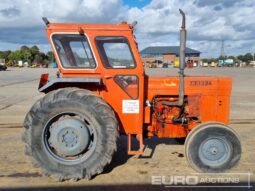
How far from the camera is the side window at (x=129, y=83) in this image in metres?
6.42

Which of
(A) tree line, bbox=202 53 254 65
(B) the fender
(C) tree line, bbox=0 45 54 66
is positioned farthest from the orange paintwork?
(A) tree line, bbox=202 53 254 65

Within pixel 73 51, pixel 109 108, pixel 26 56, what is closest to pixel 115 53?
pixel 73 51

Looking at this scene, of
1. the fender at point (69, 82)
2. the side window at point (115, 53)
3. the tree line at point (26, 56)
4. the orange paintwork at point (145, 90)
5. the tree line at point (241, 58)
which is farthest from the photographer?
the tree line at point (241, 58)

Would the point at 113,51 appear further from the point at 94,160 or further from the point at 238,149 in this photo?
the point at 238,149

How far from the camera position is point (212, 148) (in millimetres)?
6363

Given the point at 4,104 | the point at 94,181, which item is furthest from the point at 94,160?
the point at 4,104

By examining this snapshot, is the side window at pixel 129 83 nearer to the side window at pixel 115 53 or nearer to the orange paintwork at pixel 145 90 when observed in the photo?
the orange paintwork at pixel 145 90

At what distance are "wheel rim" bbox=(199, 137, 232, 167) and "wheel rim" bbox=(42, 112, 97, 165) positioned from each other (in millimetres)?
1841

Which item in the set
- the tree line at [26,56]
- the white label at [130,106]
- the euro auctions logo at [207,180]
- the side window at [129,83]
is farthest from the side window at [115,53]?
the tree line at [26,56]

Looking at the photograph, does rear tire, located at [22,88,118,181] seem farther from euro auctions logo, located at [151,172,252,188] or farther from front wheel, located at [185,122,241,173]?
front wheel, located at [185,122,241,173]

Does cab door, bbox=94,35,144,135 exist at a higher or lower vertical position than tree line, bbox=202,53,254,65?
lower

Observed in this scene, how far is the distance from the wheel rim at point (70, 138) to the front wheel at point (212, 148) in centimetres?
166

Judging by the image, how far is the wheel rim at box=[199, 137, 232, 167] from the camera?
635 cm

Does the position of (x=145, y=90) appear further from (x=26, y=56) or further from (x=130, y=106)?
(x=26, y=56)
